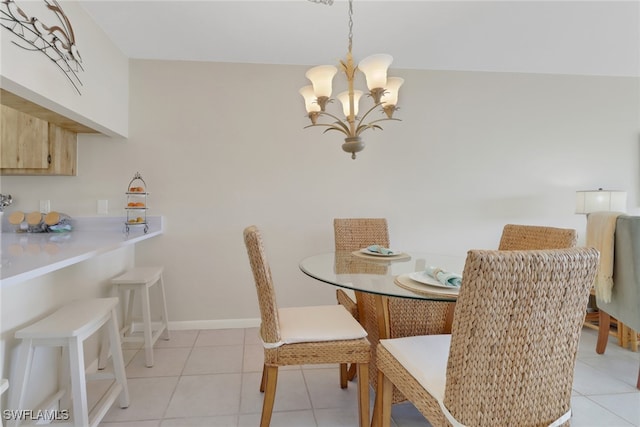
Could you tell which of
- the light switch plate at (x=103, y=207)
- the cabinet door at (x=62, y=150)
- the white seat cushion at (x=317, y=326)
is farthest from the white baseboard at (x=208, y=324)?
the cabinet door at (x=62, y=150)

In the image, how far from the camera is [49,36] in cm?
169

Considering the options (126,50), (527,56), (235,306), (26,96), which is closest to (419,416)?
(235,306)

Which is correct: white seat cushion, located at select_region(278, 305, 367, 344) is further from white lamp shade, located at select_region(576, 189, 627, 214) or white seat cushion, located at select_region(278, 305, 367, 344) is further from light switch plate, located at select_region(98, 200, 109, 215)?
white lamp shade, located at select_region(576, 189, 627, 214)

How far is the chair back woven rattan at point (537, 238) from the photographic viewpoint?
1655 millimetres

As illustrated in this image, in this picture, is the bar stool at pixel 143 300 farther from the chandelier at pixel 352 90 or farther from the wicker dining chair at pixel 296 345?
the chandelier at pixel 352 90

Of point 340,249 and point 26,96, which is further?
point 340,249

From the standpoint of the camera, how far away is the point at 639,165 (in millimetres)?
3176

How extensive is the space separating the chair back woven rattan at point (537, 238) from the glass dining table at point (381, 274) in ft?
1.18

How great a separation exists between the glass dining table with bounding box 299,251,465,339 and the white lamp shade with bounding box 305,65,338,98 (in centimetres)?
89

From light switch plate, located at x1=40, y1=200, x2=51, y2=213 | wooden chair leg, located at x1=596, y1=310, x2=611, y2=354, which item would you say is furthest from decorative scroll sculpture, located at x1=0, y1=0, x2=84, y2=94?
wooden chair leg, located at x1=596, y1=310, x2=611, y2=354

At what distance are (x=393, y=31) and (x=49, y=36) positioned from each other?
2027 mm

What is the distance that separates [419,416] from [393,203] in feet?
5.52

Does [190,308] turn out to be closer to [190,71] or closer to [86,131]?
[86,131]

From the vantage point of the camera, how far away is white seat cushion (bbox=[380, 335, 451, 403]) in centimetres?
107
